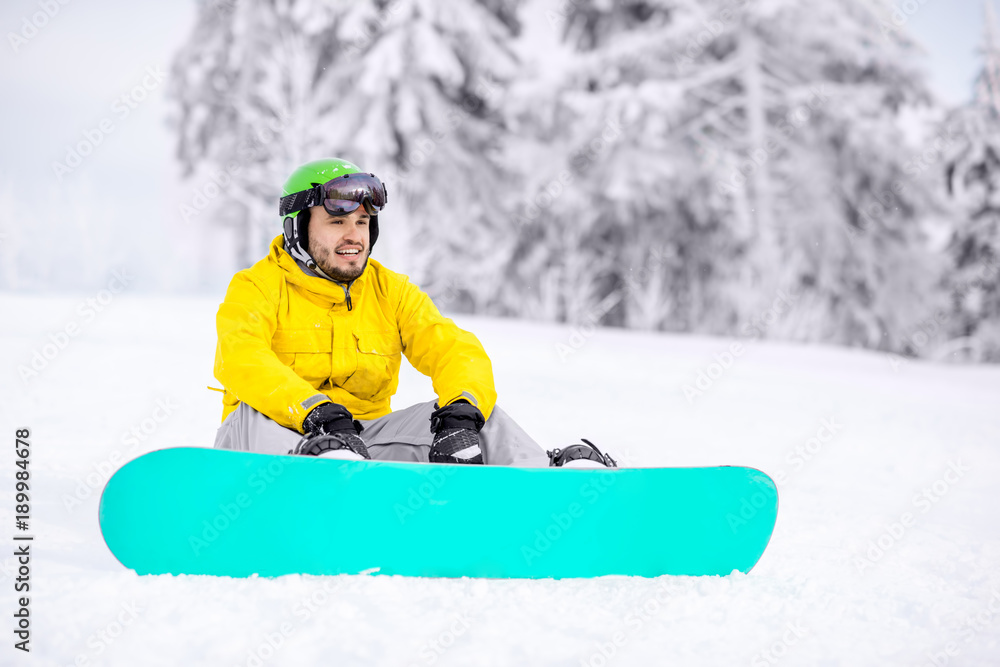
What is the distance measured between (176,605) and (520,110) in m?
13.0

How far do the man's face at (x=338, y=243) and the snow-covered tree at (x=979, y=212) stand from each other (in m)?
14.4

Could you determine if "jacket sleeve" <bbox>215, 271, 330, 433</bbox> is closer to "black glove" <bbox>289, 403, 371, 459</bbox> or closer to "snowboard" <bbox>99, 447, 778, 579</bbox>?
"black glove" <bbox>289, 403, 371, 459</bbox>

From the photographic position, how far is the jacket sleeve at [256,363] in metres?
2.55

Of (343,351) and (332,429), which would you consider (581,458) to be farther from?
(343,351)

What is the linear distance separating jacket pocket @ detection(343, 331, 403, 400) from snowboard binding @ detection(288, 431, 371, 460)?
496 mm

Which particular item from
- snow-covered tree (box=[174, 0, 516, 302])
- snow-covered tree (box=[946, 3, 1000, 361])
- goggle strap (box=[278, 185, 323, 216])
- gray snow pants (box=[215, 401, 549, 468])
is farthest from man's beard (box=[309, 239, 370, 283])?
snow-covered tree (box=[946, 3, 1000, 361])

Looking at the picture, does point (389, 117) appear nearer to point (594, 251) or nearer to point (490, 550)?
point (594, 251)

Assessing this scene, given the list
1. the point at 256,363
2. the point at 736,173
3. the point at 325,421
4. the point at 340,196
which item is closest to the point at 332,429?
the point at 325,421

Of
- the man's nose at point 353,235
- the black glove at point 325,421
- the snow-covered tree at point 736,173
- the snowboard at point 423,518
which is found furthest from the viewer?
the snow-covered tree at point 736,173

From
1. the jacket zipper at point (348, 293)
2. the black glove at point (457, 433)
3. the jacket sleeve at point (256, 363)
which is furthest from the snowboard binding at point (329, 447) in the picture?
the jacket zipper at point (348, 293)

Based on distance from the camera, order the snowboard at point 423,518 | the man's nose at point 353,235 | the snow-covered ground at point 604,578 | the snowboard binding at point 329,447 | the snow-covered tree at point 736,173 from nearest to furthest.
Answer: the snow-covered ground at point 604,578 → the snowboard at point 423,518 → the snowboard binding at point 329,447 → the man's nose at point 353,235 → the snow-covered tree at point 736,173

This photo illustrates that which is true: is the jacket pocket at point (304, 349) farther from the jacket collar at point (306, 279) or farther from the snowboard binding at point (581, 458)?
the snowboard binding at point (581, 458)

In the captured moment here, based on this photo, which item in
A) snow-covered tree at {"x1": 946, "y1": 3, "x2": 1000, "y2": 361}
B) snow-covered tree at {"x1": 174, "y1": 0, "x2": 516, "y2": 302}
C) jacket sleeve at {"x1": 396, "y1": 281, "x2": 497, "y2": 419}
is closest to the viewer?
jacket sleeve at {"x1": 396, "y1": 281, "x2": 497, "y2": 419}

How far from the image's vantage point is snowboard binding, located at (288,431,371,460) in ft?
7.89
